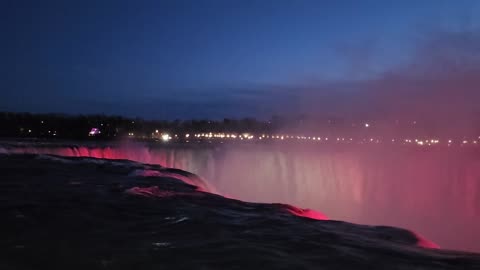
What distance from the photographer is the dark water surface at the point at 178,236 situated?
7.82 meters

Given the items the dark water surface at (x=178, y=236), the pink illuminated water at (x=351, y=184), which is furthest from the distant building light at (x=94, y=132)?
the dark water surface at (x=178, y=236)

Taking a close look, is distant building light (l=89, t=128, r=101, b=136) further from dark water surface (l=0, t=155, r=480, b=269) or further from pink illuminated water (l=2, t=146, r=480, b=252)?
dark water surface (l=0, t=155, r=480, b=269)

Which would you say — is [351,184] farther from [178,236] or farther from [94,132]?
[94,132]

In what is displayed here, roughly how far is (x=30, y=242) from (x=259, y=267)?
404 cm

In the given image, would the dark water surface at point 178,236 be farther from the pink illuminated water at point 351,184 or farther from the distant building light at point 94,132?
the distant building light at point 94,132

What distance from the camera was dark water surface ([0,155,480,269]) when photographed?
25.6ft

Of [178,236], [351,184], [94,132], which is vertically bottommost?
[351,184]

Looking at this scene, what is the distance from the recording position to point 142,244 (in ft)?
28.9

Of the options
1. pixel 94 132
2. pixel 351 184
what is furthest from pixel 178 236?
pixel 94 132

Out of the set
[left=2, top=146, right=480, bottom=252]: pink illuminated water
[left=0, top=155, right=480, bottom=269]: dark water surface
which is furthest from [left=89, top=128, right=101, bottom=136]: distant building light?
[left=0, top=155, right=480, bottom=269]: dark water surface

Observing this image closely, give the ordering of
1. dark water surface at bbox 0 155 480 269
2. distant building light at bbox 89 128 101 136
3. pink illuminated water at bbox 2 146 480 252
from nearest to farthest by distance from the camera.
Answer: dark water surface at bbox 0 155 480 269
pink illuminated water at bbox 2 146 480 252
distant building light at bbox 89 128 101 136

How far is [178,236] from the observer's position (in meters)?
9.45

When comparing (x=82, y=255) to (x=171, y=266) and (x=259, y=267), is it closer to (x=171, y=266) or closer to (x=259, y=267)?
(x=171, y=266)

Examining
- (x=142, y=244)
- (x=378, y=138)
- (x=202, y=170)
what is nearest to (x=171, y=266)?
(x=142, y=244)
